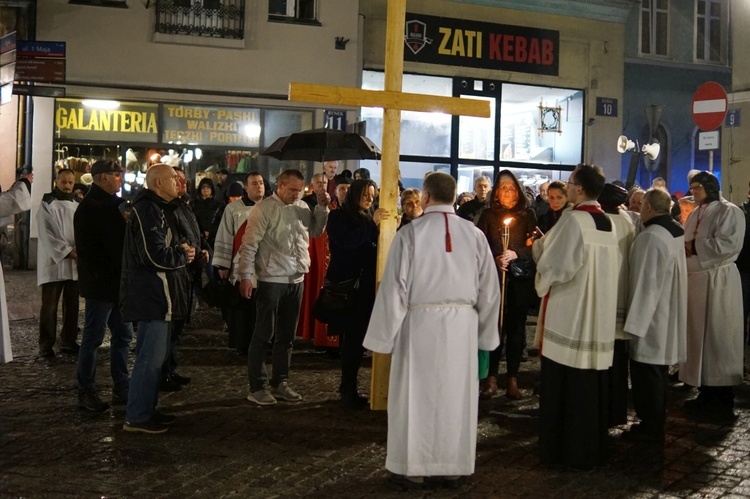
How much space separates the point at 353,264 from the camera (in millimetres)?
7730

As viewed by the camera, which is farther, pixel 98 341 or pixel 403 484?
pixel 98 341

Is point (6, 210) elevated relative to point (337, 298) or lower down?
→ elevated

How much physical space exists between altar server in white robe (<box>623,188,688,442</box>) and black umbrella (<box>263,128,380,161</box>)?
4947mm

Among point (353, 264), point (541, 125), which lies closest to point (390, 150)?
point (353, 264)

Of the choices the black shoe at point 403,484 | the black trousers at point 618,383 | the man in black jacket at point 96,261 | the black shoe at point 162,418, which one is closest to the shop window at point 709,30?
the black trousers at point 618,383

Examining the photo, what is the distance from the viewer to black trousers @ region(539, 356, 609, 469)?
6074mm

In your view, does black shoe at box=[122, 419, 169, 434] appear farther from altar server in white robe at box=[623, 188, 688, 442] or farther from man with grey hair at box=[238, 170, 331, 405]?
altar server in white robe at box=[623, 188, 688, 442]

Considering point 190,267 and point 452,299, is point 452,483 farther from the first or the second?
point 190,267

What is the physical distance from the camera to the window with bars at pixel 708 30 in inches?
1078

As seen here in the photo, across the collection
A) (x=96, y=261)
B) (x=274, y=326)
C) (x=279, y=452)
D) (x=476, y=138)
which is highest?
(x=476, y=138)

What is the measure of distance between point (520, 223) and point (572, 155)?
52.0ft

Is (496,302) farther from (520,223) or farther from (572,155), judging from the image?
(572,155)

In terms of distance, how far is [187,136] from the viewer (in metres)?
19.9

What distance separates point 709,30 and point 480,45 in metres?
9.66
